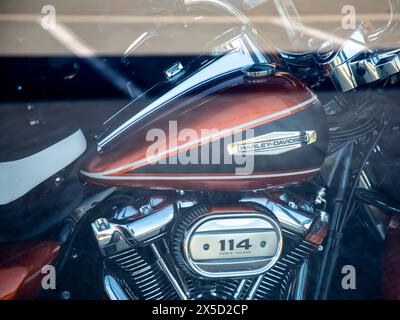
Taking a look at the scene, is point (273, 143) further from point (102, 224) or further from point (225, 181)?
point (102, 224)

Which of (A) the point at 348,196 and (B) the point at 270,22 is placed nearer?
(B) the point at 270,22

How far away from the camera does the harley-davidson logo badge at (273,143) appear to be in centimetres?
177

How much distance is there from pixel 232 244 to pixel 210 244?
0.06m

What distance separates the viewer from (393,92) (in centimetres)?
186

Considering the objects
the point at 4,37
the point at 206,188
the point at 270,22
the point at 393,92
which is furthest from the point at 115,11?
the point at 393,92

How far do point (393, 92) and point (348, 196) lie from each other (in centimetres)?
31

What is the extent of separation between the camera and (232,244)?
72.4 inches

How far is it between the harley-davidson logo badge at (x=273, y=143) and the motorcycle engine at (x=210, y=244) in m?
0.13

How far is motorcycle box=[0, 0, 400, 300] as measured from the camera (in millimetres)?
1763

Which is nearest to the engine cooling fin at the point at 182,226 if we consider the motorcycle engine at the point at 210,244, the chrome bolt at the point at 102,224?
the motorcycle engine at the point at 210,244

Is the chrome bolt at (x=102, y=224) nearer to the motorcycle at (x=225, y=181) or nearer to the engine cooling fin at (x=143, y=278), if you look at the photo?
the motorcycle at (x=225, y=181)
